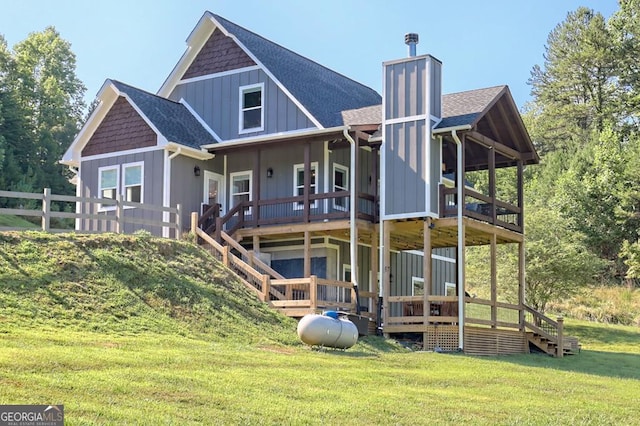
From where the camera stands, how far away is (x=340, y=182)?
27.2 meters

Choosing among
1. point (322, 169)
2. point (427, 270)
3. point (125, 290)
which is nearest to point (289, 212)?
point (322, 169)

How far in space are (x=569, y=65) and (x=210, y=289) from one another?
142 feet

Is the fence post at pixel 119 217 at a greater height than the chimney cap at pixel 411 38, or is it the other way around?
the chimney cap at pixel 411 38

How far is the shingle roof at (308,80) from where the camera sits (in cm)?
2667

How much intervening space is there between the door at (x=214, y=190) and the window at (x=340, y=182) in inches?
139

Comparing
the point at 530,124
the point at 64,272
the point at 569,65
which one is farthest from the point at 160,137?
the point at 530,124

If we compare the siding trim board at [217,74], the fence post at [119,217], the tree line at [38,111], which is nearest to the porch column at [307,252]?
the fence post at [119,217]

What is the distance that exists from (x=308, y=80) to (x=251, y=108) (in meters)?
2.36

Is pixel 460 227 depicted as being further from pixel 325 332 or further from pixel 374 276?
pixel 325 332

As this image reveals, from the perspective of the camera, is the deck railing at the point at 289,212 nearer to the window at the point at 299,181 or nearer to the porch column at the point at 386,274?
the window at the point at 299,181

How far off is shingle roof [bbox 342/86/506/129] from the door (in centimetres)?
434

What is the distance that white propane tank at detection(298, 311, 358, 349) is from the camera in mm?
18391

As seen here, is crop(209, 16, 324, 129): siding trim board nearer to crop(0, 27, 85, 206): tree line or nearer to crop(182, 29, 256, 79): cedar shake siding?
crop(182, 29, 256, 79): cedar shake siding

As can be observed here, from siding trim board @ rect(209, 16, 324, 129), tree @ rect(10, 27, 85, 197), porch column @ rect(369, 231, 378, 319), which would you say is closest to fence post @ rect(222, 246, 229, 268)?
porch column @ rect(369, 231, 378, 319)
